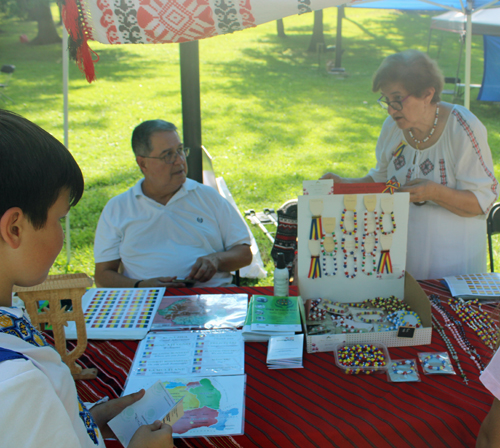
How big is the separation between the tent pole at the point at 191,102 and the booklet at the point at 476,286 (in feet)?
5.85

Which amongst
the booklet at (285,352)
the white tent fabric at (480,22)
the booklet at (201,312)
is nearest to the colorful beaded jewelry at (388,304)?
the booklet at (285,352)

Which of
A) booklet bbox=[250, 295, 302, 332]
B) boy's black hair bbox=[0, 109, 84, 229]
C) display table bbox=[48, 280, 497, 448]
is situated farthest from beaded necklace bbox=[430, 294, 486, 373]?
boy's black hair bbox=[0, 109, 84, 229]

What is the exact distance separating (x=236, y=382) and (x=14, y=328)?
0.75m

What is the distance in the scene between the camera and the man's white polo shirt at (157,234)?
8.07 ft

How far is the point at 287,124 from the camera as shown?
8570 millimetres

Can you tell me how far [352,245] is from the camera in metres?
1.75

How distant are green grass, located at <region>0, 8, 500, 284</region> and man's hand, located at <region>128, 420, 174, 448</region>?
9.75ft

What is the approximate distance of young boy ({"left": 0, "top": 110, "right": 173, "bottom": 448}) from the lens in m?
0.68

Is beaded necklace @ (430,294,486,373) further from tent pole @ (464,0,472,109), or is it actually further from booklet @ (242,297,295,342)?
tent pole @ (464,0,472,109)

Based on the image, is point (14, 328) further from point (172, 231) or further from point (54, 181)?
point (172, 231)

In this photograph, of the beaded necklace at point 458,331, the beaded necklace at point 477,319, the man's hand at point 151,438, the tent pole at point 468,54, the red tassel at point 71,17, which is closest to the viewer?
the man's hand at point 151,438

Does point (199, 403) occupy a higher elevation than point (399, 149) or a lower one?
lower

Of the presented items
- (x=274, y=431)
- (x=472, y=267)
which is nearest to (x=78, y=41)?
(x=274, y=431)

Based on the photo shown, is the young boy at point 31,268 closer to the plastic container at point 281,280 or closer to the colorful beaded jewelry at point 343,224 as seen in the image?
the plastic container at point 281,280
